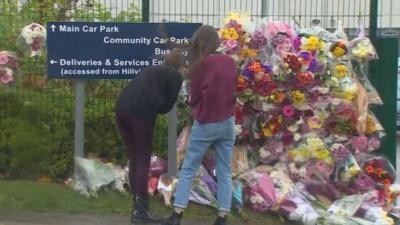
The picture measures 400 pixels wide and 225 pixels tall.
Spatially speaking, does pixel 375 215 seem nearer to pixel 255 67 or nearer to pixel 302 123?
pixel 302 123

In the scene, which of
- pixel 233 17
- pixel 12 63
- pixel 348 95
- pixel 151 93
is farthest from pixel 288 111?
pixel 12 63

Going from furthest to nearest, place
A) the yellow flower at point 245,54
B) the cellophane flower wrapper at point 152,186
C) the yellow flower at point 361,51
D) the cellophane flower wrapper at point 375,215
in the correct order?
1. the yellow flower at point 361,51
2. the yellow flower at point 245,54
3. the cellophane flower wrapper at point 152,186
4. the cellophane flower wrapper at point 375,215

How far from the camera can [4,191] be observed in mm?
6680

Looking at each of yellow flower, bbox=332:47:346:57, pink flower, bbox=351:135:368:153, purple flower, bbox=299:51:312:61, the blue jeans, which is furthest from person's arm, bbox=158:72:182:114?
pink flower, bbox=351:135:368:153

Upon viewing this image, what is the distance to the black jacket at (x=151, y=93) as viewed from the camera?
19.0 ft

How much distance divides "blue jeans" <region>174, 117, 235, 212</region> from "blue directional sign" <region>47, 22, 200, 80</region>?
112cm

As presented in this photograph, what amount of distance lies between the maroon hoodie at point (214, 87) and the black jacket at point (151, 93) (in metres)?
0.26

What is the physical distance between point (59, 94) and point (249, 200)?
2359mm

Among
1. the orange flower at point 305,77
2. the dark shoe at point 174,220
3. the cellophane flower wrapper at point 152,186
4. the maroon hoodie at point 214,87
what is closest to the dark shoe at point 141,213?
the dark shoe at point 174,220

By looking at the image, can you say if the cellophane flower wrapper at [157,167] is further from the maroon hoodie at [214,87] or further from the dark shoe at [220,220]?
the maroon hoodie at [214,87]

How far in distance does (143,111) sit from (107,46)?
46.0 inches

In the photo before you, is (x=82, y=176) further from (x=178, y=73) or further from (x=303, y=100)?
(x=303, y=100)

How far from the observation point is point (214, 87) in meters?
5.61

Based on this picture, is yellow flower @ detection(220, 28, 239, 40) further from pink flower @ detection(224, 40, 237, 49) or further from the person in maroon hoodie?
the person in maroon hoodie
